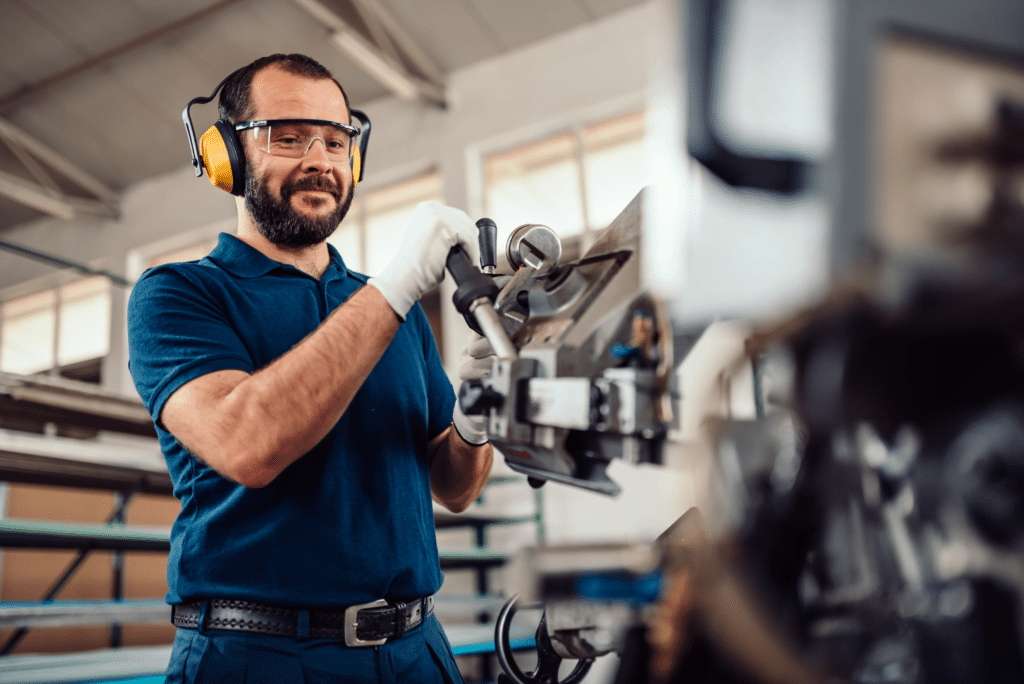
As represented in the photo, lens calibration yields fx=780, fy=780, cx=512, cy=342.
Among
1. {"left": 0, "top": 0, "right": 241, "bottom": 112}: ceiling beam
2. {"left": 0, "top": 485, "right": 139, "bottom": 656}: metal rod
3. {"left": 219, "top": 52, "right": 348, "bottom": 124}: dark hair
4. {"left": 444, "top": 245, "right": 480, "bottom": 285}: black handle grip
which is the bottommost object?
{"left": 0, "top": 485, "right": 139, "bottom": 656}: metal rod

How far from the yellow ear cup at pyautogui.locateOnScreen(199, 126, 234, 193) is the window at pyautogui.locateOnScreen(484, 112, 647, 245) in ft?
10.8

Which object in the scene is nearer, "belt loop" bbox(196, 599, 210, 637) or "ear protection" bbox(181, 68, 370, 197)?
"belt loop" bbox(196, 599, 210, 637)

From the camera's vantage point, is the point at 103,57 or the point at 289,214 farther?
the point at 103,57

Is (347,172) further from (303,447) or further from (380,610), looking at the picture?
(380,610)

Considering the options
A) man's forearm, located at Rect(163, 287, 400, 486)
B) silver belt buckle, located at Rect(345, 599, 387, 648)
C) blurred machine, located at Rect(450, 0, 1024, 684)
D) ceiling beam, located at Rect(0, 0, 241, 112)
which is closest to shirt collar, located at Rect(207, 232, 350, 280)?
man's forearm, located at Rect(163, 287, 400, 486)

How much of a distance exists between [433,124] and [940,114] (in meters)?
5.11

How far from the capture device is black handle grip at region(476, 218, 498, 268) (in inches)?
37.7

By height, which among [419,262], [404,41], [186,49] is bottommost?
[419,262]

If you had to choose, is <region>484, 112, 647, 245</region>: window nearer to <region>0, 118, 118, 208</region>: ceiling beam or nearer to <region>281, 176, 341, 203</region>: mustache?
<region>281, 176, 341, 203</region>: mustache

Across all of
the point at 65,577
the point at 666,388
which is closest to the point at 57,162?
the point at 65,577

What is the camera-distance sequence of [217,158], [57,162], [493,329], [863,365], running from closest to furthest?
[863,365], [493,329], [217,158], [57,162]

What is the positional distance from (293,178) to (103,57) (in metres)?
5.18

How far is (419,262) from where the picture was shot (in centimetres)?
94

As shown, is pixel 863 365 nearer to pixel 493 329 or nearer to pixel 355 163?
pixel 493 329
